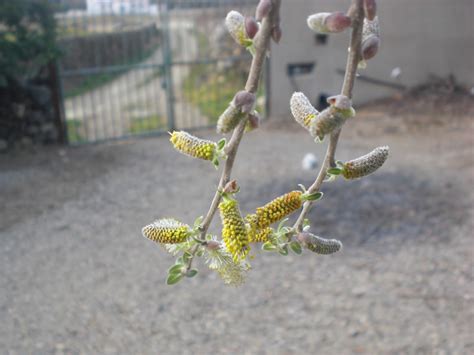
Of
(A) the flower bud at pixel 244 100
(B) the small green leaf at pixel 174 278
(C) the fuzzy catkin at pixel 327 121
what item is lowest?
(B) the small green leaf at pixel 174 278

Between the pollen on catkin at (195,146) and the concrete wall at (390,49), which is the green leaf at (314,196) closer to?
the pollen on catkin at (195,146)

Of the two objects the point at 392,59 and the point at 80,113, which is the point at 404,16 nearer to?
the point at 392,59

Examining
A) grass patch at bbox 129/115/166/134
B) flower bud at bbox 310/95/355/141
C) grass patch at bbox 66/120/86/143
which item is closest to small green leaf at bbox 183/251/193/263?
flower bud at bbox 310/95/355/141

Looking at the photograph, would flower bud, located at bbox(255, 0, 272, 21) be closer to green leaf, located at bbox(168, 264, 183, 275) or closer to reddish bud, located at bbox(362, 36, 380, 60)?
reddish bud, located at bbox(362, 36, 380, 60)

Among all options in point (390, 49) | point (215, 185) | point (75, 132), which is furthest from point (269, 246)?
point (390, 49)

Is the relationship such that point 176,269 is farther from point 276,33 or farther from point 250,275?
point 250,275

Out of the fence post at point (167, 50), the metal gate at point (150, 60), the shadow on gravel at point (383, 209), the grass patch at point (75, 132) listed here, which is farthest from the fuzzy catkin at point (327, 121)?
the grass patch at point (75, 132)

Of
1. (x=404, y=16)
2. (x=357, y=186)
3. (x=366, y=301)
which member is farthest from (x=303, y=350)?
(x=404, y=16)
